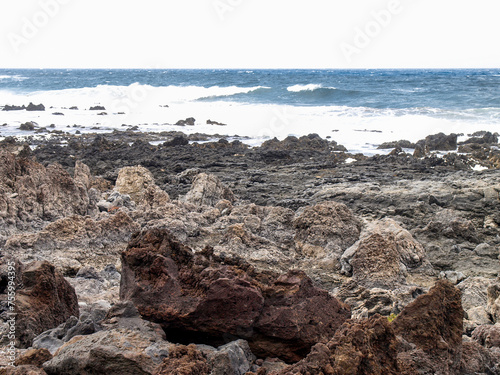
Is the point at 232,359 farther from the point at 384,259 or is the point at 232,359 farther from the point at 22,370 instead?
the point at 384,259

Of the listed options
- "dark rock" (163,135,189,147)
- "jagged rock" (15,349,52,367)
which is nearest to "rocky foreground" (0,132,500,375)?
"jagged rock" (15,349,52,367)

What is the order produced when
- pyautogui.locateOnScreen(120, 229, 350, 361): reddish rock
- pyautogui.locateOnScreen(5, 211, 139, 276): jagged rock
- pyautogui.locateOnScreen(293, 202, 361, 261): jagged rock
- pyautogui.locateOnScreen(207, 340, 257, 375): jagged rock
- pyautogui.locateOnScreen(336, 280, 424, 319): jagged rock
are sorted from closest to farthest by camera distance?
pyautogui.locateOnScreen(207, 340, 257, 375): jagged rock
pyautogui.locateOnScreen(120, 229, 350, 361): reddish rock
pyautogui.locateOnScreen(336, 280, 424, 319): jagged rock
pyautogui.locateOnScreen(5, 211, 139, 276): jagged rock
pyautogui.locateOnScreen(293, 202, 361, 261): jagged rock

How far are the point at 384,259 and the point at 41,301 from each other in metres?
3.20

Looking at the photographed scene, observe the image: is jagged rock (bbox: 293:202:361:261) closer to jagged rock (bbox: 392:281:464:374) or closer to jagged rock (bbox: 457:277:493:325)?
jagged rock (bbox: 457:277:493:325)

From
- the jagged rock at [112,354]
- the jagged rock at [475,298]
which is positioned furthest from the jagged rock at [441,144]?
the jagged rock at [112,354]

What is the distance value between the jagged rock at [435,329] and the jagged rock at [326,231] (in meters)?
2.68

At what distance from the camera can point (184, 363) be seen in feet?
6.93

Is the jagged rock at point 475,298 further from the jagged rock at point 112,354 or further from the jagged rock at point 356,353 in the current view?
the jagged rock at point 112,354

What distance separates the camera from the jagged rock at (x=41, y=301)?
304cm

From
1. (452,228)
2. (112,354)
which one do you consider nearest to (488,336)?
(112,354)

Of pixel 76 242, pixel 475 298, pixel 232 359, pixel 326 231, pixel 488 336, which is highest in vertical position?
pixel 232 359

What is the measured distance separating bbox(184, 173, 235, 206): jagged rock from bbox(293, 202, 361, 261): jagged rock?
272cm

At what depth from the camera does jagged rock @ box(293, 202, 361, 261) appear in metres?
5.43

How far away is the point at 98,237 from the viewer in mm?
5520
